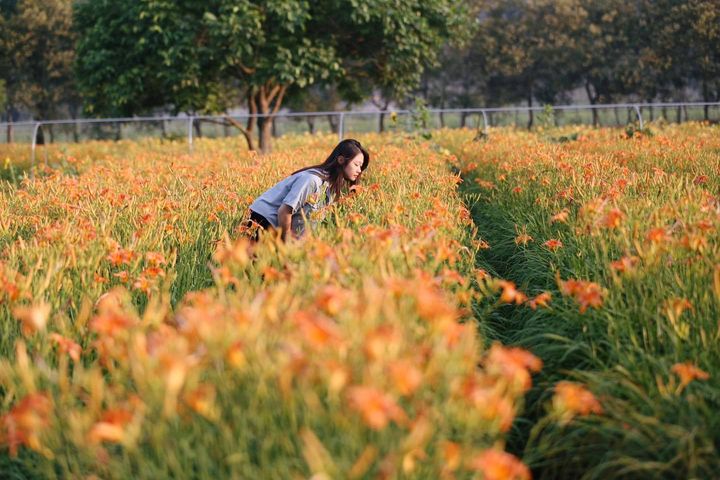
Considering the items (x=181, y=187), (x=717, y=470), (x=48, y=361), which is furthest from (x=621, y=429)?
(x=181, y=187)

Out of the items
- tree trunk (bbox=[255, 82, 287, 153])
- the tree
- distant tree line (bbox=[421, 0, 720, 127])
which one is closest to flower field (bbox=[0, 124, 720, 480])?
the tree

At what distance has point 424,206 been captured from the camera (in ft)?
16.8

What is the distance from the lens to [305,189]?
503cm

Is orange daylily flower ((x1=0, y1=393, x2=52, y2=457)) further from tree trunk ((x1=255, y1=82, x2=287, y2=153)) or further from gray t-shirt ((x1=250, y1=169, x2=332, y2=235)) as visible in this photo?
tree trunk ((x1=255, y1=82, x2=287, y2=153))

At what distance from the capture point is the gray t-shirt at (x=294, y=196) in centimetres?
495

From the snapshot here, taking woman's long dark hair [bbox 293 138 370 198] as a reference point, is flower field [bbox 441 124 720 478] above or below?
below

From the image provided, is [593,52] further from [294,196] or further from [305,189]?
[294,196]

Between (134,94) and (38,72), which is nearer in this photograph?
(134,94)

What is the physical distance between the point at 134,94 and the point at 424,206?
531 inches

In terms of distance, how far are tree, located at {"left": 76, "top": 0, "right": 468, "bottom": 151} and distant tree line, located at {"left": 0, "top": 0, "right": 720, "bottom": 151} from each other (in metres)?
0.04

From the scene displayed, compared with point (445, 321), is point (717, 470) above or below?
below

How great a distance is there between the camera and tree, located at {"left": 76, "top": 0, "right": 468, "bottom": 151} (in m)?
15.6

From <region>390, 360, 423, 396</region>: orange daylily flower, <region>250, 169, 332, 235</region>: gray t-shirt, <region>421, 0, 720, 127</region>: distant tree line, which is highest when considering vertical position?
<region>421, 0, 720, 127</region>: distant tree line

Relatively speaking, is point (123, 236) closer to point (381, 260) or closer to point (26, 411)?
point (381, 260)
